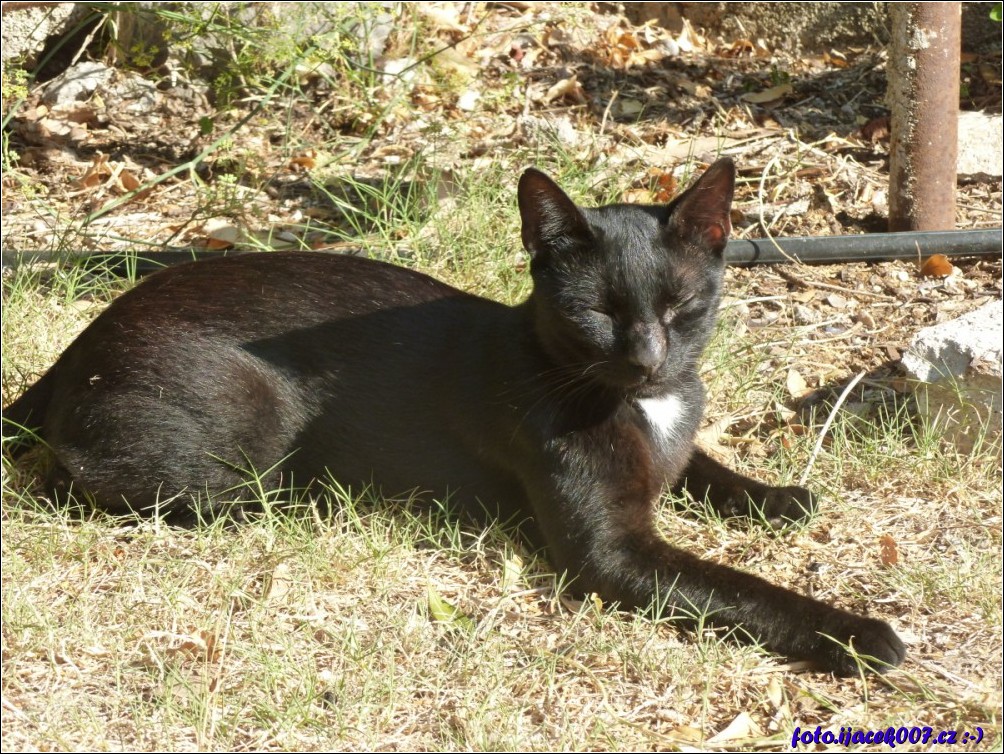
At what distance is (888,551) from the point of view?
9.98 ft

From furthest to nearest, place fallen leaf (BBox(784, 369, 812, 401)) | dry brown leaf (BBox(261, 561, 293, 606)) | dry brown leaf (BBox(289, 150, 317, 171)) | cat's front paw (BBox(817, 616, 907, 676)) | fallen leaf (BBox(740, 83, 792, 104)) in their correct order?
fallen leaf (BBox(740, 83, 792, 104)) < dry brown leaf (BBox(289, 150, 317, 171)) < fallen leaf (BBox(784, 369, 812, 401)) < dry brown leaf (BBox(261, 561, 293, 606)) < cat's front paw (BBox(817, 616, 907, 676))

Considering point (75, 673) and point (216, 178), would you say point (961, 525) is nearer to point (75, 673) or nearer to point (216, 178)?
point (75, 673)

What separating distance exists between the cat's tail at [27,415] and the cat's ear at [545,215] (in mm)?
1480

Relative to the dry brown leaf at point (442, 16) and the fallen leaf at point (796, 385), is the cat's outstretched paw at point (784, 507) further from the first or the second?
the dry brown leaf at point (442, 16)

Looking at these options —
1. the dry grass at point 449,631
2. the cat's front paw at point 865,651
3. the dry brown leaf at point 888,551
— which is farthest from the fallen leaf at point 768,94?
the cat's front paw at point 865,651

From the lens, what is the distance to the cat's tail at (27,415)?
335 centimetres

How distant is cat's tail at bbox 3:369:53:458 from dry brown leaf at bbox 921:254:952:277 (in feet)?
9.91

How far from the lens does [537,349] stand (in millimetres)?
3014

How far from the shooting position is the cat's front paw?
260 centimetres

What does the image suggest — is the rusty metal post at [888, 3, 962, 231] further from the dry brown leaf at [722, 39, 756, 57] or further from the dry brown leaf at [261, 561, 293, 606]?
the dry brown leaf at [261, 561, 293, 606]

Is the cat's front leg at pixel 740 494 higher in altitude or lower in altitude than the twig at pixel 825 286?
lower

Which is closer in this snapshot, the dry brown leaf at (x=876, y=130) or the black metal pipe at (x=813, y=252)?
the black metal pipe at (x=813, y=252)

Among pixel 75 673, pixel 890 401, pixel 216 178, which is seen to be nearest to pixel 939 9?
pixel 890 401

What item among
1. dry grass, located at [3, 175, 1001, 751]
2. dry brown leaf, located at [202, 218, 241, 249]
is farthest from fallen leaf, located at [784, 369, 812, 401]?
dry brown leaf, located at [202, 218, 241, 249]
